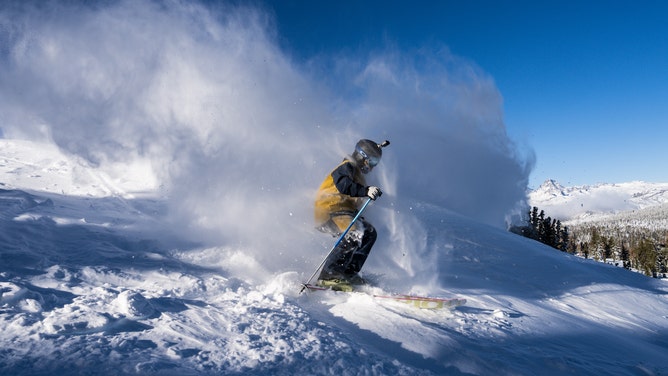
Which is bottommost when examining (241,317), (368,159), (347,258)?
(241,317)

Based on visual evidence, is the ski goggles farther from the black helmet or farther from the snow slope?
the snow slope

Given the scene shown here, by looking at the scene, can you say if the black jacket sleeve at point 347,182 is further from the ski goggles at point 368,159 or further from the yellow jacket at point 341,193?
the ski goggles at point 368,159

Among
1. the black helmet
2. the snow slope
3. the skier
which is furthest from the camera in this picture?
the black helmet

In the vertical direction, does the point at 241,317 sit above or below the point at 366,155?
below

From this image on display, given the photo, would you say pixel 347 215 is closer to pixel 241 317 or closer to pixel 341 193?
pixel 341 193

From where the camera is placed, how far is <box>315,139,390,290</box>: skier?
20.5ft

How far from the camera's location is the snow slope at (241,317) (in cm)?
298

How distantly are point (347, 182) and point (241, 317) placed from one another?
3.01m

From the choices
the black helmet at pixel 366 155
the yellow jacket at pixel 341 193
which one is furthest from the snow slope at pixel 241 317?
the black helmet at pixel 366 155

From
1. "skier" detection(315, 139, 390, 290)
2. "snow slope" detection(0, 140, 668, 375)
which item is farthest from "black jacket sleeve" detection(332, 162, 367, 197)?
"snow slope" detection(0, 140, 668, 375)

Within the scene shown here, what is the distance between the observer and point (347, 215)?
666 cm

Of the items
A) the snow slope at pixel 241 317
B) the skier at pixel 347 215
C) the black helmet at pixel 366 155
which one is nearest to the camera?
the snow slope at pixel 241 317

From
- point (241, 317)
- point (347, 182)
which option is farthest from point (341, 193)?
point (241, 317)

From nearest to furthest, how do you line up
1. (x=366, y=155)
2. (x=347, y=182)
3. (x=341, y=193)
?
(x=347, y=182) < (x=341, y=193) < (x=366, y=155)
